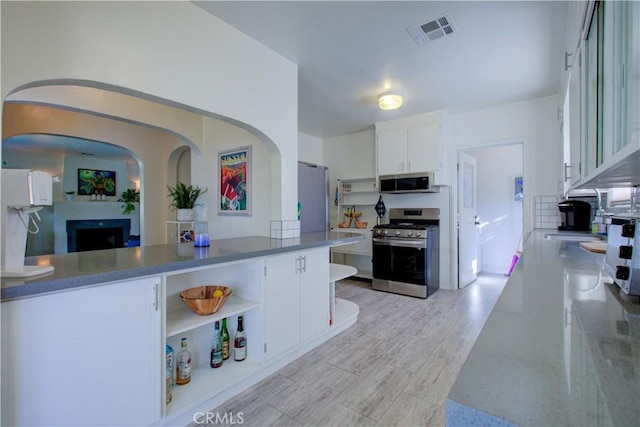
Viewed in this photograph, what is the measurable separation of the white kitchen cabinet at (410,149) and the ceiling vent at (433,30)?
177 cm

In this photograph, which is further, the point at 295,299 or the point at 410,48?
the point at 410,48

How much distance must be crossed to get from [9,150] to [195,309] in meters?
6.71

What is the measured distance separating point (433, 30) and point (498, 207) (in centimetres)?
415

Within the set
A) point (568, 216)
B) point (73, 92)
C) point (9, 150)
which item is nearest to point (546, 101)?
point (568, 216)

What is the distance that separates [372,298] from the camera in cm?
376

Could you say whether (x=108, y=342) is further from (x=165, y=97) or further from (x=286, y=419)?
(x=165, y=97)

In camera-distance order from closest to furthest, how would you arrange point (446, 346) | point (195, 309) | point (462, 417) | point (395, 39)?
point (462, 417), point (195, 309), point (395, 39), point (446, 346)

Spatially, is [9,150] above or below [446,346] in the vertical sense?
above

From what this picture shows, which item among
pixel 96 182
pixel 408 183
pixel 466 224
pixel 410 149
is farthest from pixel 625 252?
pixel 96 182

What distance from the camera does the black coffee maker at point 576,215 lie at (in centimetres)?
305

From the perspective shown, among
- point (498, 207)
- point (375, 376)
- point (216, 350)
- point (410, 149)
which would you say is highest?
point (410, 149)

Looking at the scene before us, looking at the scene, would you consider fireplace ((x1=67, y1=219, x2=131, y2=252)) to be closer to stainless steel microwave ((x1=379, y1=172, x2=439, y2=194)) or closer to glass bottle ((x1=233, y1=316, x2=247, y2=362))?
glass bottle ((x1=233, y1=316, x2=247, y2=362))

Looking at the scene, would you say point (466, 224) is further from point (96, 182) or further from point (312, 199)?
point (96, 182)

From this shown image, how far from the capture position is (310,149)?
5.10 m
